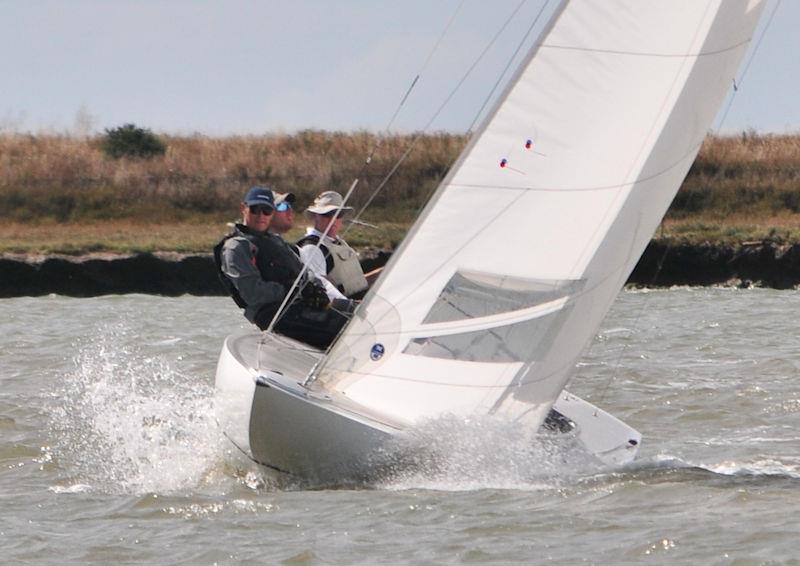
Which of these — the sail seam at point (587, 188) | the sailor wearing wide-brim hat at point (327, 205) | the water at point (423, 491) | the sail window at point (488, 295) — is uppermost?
the sail seam at point (587, 188)

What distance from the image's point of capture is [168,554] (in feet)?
22.8

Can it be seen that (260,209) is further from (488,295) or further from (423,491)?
(423,491)

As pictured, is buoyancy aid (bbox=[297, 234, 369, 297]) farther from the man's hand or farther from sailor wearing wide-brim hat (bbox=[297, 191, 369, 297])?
the man's hand

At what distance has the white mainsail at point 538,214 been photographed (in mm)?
8055

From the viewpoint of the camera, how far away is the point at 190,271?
26078 millimetres

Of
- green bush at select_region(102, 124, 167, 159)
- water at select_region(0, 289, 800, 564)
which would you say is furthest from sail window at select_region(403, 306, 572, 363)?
green bush at select_region(102, 124, 167, 159)

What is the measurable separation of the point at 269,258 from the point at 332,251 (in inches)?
29.2

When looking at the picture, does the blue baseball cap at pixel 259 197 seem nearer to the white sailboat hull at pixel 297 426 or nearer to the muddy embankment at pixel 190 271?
the white sailboat hull at pixel 297 426

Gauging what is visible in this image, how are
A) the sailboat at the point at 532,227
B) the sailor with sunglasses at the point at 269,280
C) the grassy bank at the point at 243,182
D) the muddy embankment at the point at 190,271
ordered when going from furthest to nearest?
1. the grassy bank at the point at 243,182
2. the muddy embankment at the point at 190,271
3. the sailor with sunglasses at the point at 269,280
4. the sailboat at the point at 532,227

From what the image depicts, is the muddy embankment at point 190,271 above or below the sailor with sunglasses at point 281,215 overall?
below

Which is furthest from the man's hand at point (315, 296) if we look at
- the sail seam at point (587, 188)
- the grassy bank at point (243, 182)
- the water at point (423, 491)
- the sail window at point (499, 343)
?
the grassy bank at point (243, 182)

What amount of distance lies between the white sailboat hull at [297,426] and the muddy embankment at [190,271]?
58.0ft

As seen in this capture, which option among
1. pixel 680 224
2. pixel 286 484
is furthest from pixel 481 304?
pixel 680 224

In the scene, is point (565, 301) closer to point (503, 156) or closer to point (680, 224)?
point (503, 156)
